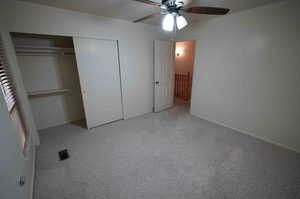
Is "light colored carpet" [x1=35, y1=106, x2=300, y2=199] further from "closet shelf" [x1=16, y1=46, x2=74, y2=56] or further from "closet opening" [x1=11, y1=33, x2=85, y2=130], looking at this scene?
"closet shelf" [x1=16, y1=46, x2=74, y2=56]

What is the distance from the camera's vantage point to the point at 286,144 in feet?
6.84

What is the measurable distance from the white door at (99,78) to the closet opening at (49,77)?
1.71 feet

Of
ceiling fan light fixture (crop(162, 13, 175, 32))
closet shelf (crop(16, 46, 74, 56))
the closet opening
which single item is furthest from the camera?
the closet opening

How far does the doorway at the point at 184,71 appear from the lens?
4582 millimetres

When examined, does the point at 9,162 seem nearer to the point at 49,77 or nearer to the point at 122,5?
the point at 49,77

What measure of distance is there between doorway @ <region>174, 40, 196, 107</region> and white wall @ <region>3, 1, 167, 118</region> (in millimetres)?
1583

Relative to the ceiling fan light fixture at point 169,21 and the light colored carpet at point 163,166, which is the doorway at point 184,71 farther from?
the ceiling fan light fixture at point 169,21

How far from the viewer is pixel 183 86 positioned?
481 cm

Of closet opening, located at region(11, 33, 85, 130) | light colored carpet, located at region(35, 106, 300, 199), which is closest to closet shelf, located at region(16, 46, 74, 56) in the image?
closet opening, located at region(11, 33, 85, 130)

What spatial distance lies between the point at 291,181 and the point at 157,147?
1.70 meters

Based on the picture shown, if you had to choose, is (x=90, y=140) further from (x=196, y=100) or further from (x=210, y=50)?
(x=210, y=50)

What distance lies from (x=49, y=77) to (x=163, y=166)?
2853 mm

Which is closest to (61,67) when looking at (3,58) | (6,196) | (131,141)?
(3,58)

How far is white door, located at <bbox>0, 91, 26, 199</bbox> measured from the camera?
95 centimetres
